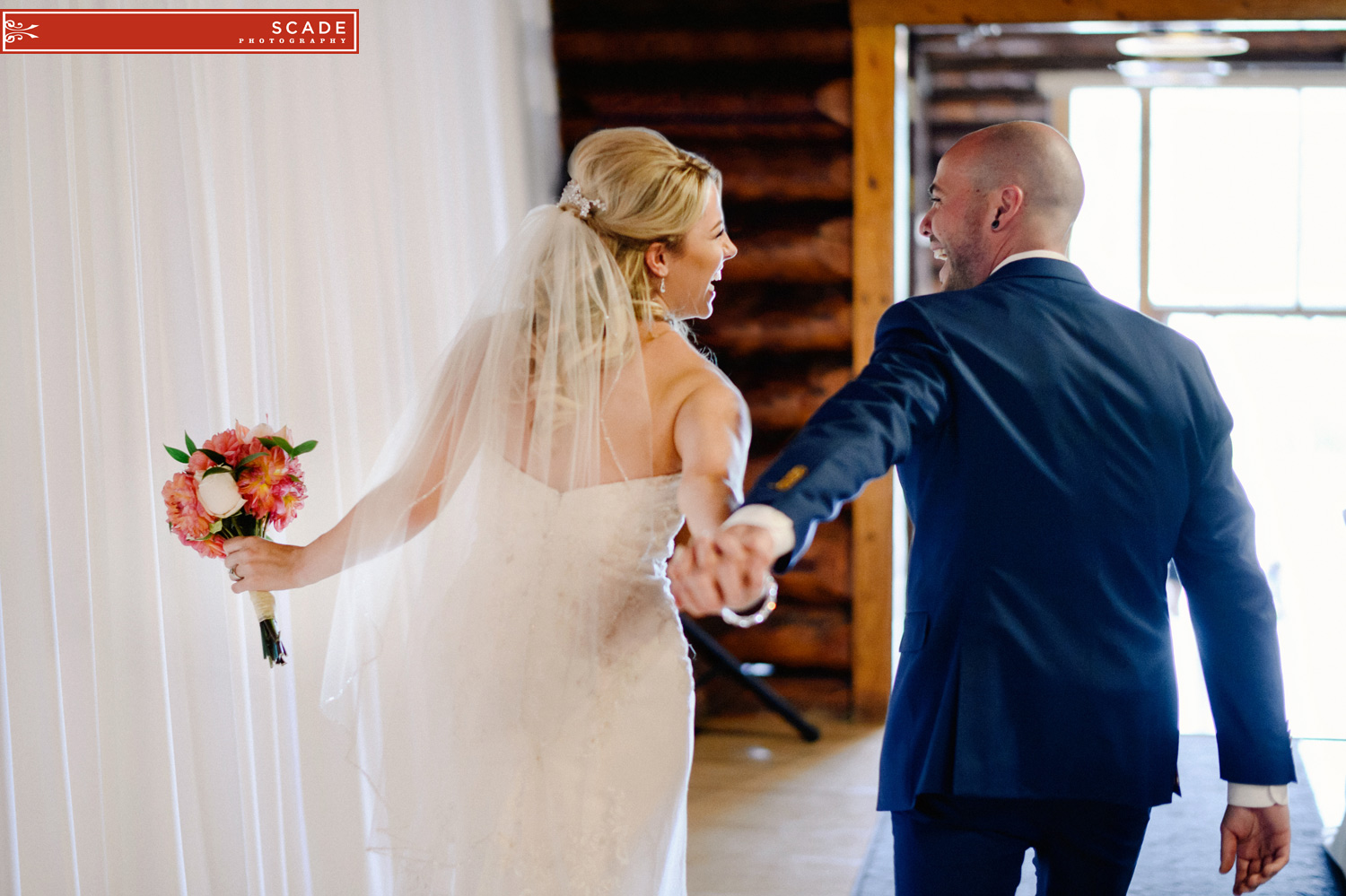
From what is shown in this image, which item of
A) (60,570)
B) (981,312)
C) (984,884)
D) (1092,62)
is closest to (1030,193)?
(981,312)

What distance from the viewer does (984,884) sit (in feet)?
4.75

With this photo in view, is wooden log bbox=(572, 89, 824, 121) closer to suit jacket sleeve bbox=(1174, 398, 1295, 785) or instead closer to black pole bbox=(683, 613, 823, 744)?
black pole bbox=(683, 613, 823, 744)

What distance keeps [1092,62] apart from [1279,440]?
2.35 meters

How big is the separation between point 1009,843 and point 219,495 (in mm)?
1326

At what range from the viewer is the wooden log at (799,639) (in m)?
4.54

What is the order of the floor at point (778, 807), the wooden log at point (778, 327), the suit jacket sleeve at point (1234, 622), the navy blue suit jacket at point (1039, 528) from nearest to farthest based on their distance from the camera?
the navy blue suit jacket at point (1039, 528) < the suit jacket sleeve at point (1234, 622) < the floor at point (778, 807) < the wooden log at point (778, 327)

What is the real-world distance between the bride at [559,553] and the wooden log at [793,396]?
2553 millimetres

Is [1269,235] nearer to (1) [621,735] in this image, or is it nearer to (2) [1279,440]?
(2) [1279,440]

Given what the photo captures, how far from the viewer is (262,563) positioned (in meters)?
1.98

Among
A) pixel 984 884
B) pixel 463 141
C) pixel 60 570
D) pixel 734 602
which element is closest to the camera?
pixel 734 602

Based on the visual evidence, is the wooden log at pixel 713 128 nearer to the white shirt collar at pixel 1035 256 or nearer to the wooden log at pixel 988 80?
the wooden log at pixel 988 80

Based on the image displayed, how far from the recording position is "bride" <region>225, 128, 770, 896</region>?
1.80 meters

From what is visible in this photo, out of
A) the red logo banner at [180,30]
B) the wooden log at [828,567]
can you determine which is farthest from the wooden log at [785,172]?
the red logo banner at [180,30]

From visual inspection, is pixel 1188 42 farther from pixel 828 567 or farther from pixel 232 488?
pixel 232 488
